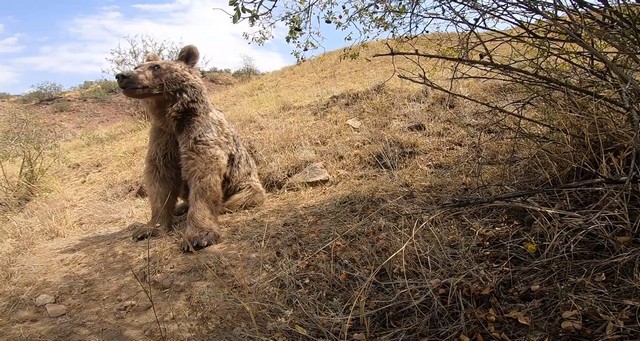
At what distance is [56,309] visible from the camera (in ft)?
11.8

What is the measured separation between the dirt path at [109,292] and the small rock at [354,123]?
3528mm

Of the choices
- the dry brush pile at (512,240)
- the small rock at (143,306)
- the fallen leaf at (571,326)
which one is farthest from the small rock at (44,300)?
the fallen leaf at (571,326)

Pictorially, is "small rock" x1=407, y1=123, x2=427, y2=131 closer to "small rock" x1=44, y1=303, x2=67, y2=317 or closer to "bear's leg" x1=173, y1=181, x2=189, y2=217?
"bear's leg" x1=173, y1=181, x2=189, y2=217

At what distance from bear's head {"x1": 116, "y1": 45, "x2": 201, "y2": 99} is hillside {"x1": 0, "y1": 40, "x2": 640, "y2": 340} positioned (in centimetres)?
143

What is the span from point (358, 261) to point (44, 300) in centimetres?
246

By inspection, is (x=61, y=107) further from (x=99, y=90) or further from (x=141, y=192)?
(x=141, y=192)

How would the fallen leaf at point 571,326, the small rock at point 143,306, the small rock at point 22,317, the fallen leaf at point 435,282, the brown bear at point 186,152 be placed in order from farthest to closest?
the brown bear at point 186,152 → the small rock at point 22,317 → the small rock at point 143,306 → the fallen leaf at point 435,282 → the fallen leaf at point 571,326

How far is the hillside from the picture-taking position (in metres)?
2.53

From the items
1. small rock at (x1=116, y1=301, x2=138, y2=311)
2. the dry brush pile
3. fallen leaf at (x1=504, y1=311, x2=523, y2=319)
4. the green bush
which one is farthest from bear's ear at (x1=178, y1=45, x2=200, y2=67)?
the green bush

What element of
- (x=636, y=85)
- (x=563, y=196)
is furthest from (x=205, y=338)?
(x=636, y=85)

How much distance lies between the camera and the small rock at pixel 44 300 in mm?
3713

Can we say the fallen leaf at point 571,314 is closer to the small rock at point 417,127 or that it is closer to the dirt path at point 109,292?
the dirt path at point 109,292

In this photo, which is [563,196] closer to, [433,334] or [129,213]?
[433,334]

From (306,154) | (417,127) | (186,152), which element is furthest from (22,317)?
(417,127)
